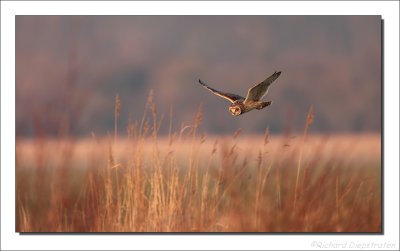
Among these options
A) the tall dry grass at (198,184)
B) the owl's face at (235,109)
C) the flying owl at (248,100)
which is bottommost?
the tall dry grass at (198,184)

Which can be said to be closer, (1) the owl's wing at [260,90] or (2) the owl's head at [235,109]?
(1) the owl's wing at [260,90]

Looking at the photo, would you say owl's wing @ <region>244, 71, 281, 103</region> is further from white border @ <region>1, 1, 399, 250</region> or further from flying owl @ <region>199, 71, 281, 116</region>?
white border @ <region>1, 1, 399, 250</region>

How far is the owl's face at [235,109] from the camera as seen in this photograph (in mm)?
3100

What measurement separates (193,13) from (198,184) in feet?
3.99

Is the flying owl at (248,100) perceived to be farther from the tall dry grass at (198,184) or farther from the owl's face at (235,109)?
the tall dry grass at (198,184)

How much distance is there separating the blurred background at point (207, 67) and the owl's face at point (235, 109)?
0.17 ft

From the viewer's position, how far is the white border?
3.14 metres

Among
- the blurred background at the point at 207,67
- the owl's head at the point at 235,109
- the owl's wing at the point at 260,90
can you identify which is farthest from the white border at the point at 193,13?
the owl's head at the point at 235,109

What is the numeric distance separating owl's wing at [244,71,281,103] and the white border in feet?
1.68

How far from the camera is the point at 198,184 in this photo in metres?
3.12

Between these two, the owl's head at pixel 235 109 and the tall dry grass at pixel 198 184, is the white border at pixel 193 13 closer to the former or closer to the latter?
the tall dry grass at pixel 198 184

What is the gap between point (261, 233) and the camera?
3.11 meters

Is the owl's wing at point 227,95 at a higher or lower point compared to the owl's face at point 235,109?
higher

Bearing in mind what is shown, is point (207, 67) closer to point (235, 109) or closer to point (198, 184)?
point (235, 109)
